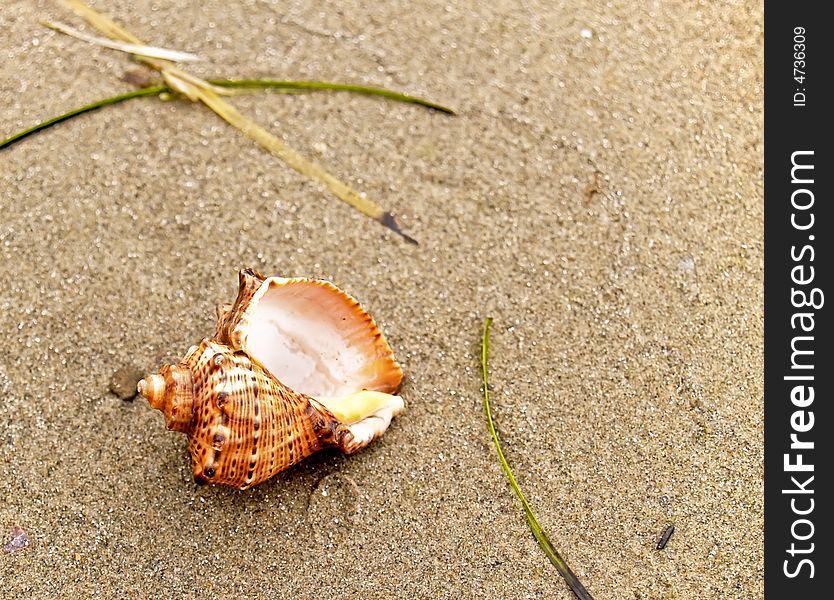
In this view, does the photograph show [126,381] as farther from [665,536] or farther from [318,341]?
[665,536]

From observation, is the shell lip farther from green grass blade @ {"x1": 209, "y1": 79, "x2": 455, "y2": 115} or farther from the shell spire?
green grass blade @ {"x1": 209, "y1": 79, "x2": 455, "y2": 115}

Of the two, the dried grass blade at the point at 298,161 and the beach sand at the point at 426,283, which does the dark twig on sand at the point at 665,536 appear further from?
the dried grass blade at the point at 298,161

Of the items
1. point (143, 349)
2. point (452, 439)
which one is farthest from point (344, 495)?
point (143, 349)

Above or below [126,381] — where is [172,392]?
above

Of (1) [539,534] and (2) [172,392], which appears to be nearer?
(2) [172,392]

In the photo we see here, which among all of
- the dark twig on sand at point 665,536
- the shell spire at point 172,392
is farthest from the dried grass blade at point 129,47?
the dark twig on sand at point 665,536

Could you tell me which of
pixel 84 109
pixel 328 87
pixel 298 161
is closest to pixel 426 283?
pixel 298 161

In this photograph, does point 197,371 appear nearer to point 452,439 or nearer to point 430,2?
point 452,439
